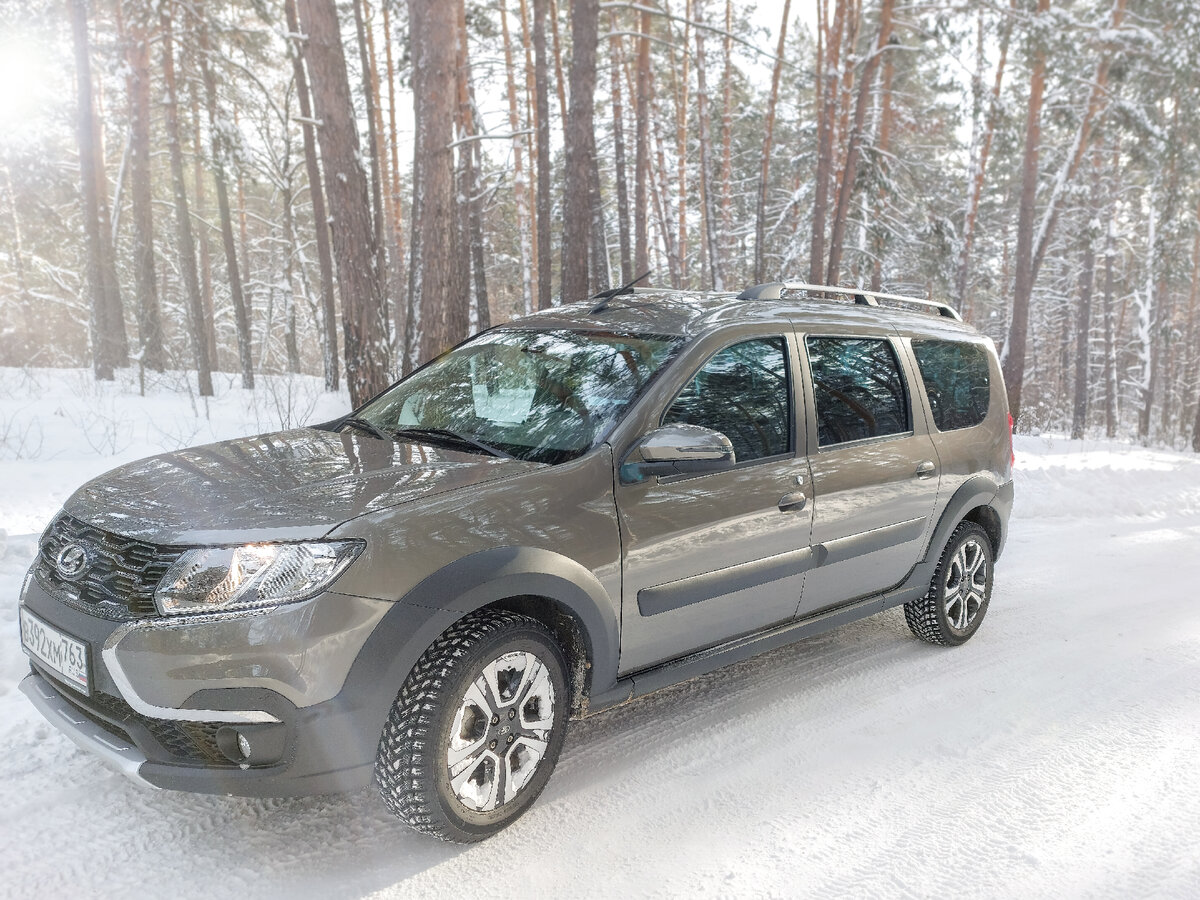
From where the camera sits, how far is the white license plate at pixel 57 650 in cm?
256


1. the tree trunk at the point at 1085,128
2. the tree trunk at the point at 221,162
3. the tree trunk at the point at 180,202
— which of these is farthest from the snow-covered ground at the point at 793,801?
the tree trunk at the point at 1085,128

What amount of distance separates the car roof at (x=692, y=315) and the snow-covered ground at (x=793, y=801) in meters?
1.75

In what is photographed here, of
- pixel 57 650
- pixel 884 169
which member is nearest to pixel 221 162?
pixel 884 169

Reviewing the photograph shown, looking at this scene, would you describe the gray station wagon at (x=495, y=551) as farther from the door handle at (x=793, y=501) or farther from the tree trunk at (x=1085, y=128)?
the tree trunk at (x=1085, y=128)

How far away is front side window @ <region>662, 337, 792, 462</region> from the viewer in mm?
3432

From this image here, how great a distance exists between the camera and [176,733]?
97.3 inches

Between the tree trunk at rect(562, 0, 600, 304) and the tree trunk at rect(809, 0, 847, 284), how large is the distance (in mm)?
6385

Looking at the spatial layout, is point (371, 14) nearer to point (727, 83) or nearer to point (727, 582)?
point (727, 83)

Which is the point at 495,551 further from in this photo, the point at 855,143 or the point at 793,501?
the point at 855,143

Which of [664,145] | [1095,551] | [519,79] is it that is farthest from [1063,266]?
[1095,551]

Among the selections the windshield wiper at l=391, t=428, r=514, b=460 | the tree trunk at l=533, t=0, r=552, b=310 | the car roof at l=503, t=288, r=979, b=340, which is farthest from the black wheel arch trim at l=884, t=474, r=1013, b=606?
the tree trunk at l=533, t=0, r=552, b=310

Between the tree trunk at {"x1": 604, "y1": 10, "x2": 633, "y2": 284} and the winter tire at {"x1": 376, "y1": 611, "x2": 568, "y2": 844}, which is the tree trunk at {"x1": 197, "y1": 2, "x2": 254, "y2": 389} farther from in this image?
the winter tire at {"x1": 376, "y1": 611, "x2": 568, "y2": 844}

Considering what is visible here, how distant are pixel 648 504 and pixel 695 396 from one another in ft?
1.77

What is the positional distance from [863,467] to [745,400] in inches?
31.5
